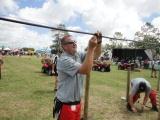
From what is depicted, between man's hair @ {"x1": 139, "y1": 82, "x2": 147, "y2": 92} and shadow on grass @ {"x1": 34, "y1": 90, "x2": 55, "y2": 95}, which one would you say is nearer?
man's hair @ {"x1": 139, "y1": 82, "x2": 147, "y2": 92}

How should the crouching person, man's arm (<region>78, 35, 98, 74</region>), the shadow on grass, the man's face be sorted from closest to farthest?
man's arm (<region>78, 35, 98, 74</region>), the man's face, the crouching person, the shadow on grass

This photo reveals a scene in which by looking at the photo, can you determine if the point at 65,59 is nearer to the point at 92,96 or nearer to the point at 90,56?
the point at 90,56

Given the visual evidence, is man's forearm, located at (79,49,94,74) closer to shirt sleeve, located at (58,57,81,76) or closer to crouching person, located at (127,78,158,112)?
shirt sleeve, located at (58,57,81,76)

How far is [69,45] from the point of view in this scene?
4.59 metres

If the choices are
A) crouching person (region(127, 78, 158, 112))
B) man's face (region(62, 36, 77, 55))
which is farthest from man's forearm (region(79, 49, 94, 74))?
crouching person (region(127, 78, 158, 112))

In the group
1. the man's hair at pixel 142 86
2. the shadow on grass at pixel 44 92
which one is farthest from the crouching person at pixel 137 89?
the shadow on grass at pixel 44 92

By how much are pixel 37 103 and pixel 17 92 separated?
2.50 m

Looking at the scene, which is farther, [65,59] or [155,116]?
[155,116]

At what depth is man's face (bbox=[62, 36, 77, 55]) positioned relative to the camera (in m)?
4.56

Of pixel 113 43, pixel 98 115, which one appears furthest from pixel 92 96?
pixel 113 43

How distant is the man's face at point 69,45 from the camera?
4.56 meters

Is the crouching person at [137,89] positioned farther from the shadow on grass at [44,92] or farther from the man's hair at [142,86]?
the shadow on grass at [44,92]

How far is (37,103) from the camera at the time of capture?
33.9ft

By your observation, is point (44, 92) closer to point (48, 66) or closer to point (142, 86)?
point (142, 86)
